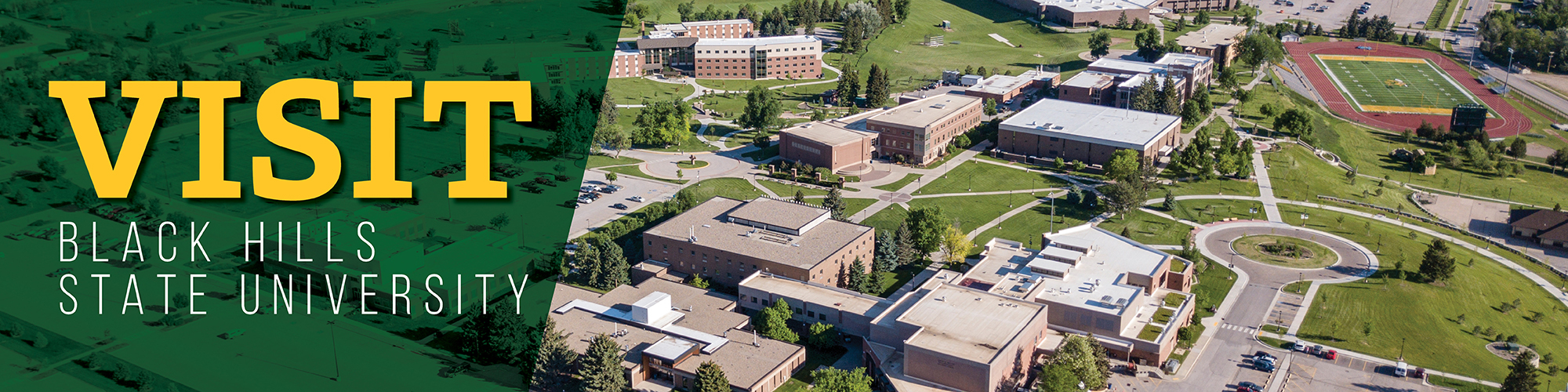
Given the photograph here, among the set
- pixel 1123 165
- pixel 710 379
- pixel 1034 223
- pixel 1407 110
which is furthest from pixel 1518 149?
pixel 710 379

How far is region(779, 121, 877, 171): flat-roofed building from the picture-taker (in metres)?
80.9

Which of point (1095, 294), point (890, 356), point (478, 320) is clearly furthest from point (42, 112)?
point (1095, 294)

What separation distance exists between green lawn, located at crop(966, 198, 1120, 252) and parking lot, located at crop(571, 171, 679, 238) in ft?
67.5

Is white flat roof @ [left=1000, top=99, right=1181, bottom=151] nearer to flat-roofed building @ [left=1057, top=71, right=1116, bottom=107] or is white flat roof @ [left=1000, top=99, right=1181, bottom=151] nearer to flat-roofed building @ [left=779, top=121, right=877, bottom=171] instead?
flat-roofed building @ [left=1057, top=71, right=1116, bottom=107]

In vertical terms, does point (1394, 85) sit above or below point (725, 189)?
above

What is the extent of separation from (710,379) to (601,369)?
169 inches

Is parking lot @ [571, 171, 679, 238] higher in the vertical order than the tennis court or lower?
lower

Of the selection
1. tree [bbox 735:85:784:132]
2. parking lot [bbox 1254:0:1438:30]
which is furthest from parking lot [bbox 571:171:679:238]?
parking lot [bbox 1254:0:1438:30]

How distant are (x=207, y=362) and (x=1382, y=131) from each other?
292 ft

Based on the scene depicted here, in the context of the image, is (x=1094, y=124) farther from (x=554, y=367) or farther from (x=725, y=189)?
(x=554, y=367)

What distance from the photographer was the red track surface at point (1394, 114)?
4011 inches

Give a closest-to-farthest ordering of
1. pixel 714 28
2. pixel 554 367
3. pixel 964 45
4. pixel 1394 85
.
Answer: pixel 554 367 → pixel 1394 85 → pixel 714 28 → pixel 964 45

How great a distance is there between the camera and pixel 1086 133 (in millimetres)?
84125

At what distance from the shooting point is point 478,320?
49.6 metres
